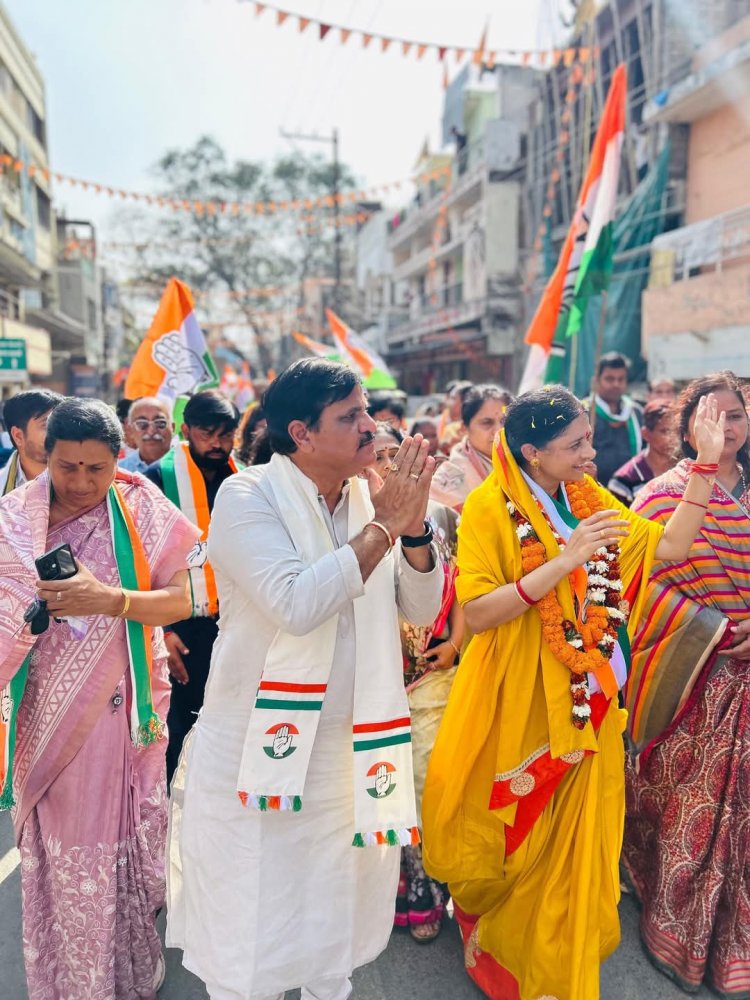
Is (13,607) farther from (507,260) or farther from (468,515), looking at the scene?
(507,260)

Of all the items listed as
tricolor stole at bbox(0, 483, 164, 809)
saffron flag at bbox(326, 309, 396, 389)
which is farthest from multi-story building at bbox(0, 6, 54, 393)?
tricolor stole at bbox(0, 483, 164, 809)

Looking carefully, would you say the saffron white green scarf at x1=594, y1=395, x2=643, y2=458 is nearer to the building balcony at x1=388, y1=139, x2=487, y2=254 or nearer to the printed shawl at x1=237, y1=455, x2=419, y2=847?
the printed shawl at x1=237, y1=455, x2=419, y2=847

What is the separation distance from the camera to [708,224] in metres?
10.1

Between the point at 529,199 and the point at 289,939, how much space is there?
18970mm

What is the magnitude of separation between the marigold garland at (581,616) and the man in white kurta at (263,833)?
59 cm

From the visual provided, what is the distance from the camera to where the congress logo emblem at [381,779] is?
73.4 inches

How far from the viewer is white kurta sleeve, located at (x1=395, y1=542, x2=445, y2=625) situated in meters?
1.88

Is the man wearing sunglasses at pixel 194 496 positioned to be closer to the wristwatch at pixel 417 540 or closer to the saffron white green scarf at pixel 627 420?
the wristwatch at pixel 417 540

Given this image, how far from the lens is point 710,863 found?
2611mm

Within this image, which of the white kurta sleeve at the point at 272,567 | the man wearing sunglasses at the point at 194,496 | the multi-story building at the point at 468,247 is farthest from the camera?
the multi-story building at the point at 468,247

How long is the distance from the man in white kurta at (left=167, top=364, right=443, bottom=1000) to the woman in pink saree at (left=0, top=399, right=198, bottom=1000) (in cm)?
43

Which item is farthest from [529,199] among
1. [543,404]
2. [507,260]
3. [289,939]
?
[289,939]

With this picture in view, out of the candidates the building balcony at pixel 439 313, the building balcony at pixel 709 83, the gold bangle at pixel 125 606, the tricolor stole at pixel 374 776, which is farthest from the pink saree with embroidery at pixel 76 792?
the building balcony at pixel 439 313

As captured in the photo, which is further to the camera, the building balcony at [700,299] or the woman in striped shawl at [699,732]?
the building balcony at [700,299]
